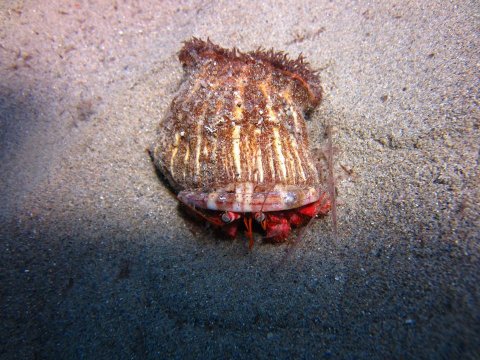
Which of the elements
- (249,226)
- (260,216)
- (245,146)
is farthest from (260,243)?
(245,146)

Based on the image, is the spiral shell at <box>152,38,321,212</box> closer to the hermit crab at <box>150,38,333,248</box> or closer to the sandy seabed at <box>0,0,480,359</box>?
the hermit crab at <box>150,38,333,248</box>

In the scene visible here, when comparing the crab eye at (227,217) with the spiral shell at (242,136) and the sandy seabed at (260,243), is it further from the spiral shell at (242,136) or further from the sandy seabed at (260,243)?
the sandy seabed at (260,243)

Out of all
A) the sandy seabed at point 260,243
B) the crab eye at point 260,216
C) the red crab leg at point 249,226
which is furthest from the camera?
the red crab leg at point 249,226

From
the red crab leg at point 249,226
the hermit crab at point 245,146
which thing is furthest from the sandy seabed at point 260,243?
the hermit crab at point 245,146

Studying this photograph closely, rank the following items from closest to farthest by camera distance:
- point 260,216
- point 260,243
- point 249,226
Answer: point 260,216, point 249,226, point 260,243

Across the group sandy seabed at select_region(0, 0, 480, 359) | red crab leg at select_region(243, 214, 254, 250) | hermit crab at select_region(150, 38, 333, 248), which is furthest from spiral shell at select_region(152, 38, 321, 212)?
sandy seabed at select_region(0, 0, 480, 359)

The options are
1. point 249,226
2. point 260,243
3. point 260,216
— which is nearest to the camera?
point 260,216

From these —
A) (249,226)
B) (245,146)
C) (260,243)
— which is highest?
(245,146)

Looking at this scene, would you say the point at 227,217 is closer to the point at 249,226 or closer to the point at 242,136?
the point at 249,226
